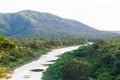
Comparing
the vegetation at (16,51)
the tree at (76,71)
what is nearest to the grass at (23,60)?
the vegetation at (16,51)

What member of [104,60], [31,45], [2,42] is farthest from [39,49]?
[2,42]

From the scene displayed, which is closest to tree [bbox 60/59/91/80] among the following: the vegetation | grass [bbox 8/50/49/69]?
the vegetation

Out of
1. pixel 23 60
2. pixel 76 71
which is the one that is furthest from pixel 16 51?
pixel 76 71

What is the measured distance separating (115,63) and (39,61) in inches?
2137

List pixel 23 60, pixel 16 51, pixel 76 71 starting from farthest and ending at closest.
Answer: pixel 16 51, pixel 23 60, pixel 76 71

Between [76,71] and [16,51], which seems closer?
[76,71]

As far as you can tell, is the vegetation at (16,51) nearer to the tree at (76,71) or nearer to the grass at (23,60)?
the grass at (23,60)

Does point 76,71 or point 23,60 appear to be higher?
point 76,71

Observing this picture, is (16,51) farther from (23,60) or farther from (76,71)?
(76,71)

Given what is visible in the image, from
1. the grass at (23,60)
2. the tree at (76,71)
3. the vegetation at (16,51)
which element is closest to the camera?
the vegetation at (16,51)

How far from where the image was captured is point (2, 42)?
36.4 metres

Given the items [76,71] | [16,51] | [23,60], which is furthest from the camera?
[16,51]

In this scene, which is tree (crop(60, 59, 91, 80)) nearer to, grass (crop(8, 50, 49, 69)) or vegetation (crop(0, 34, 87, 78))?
vegetation (crop(0, 34, 87, 78))

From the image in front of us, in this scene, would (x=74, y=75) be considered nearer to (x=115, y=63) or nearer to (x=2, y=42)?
(x=115, y=63)
